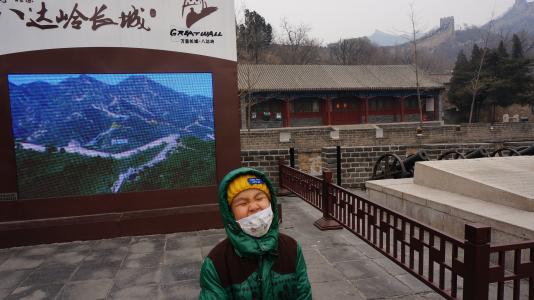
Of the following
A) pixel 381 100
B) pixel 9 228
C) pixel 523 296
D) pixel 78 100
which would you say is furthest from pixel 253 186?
pixel 381 100

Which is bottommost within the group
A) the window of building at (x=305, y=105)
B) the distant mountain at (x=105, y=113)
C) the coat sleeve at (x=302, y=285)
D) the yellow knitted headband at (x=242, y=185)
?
the coat sleeve at (x=302, y=285)

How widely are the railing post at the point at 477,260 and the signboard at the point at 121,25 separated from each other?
449 centimetres

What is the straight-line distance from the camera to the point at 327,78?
29672 millimetres

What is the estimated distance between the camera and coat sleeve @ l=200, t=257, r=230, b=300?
1961mm

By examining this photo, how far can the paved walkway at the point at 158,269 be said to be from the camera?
3.75 m

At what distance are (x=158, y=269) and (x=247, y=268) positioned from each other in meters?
2.72

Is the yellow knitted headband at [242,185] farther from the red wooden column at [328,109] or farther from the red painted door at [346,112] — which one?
the red painted door at [346,112]

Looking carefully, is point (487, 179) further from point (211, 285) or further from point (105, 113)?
point (105, 113)

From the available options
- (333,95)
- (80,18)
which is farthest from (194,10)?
(333,95)

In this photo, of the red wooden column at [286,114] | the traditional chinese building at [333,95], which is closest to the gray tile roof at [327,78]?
the traditional chinese building at [333,95]

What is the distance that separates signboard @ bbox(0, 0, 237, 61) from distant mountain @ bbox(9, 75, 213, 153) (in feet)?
1.90

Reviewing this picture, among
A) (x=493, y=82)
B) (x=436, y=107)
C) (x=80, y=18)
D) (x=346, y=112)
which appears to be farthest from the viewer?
(x=493, y=82)

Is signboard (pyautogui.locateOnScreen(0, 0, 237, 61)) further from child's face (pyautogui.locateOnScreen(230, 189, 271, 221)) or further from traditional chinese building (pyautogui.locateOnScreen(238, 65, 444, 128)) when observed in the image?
traditional chinese building (pyautogui.locateOnScreen(238, 65, 444, 128))

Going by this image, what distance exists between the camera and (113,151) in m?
5.66
